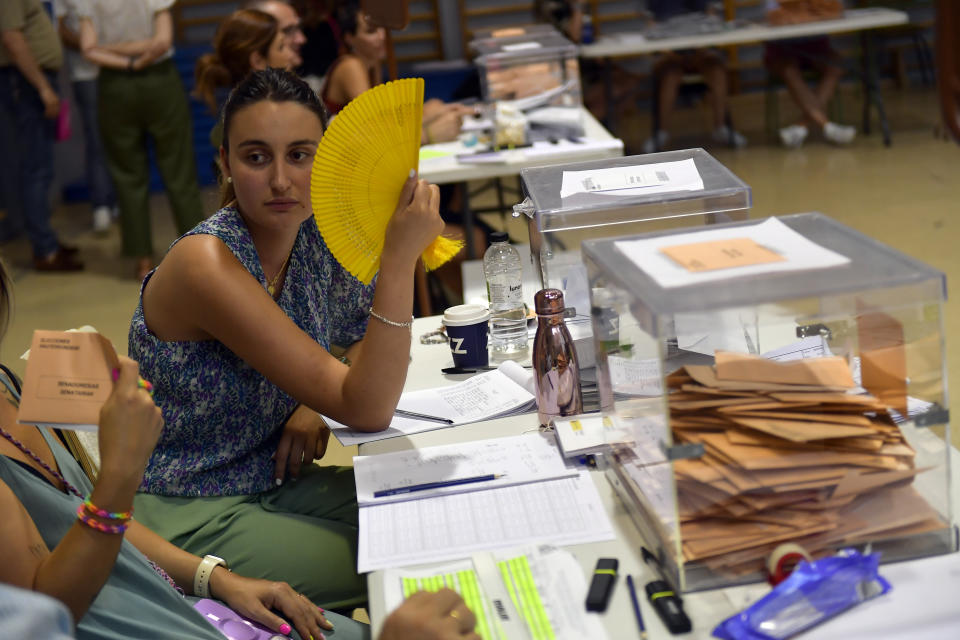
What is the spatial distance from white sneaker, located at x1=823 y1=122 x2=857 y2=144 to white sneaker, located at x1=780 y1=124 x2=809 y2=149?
16cm

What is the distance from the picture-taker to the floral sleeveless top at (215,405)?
1.77 meters

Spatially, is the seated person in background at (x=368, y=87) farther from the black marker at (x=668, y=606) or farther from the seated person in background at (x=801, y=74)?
the seated person in background at (x=801, y=74)

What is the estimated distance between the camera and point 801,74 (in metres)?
7.36

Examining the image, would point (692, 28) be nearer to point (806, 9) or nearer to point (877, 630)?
point (806, 9)

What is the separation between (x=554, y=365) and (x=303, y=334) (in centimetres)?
42

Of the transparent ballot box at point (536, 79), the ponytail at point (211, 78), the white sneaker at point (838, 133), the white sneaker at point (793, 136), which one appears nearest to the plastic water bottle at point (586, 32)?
the white sneaker at point (793, 136)

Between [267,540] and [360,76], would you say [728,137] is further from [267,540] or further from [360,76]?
[267,540]

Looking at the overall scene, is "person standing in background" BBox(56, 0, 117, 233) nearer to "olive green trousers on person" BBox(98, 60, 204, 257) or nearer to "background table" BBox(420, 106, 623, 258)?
"olive green trousers on person" BBox(98, 60, 204, 257)

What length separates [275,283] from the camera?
A: 1.90 m

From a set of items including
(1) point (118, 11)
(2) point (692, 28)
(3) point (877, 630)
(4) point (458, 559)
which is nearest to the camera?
(3) point (877, 630)

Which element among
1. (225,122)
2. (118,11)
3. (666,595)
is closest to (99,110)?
(118,11)

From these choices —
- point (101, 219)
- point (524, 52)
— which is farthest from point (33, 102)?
point (524, 52)

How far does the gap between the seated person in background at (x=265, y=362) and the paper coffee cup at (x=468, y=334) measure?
23 cm

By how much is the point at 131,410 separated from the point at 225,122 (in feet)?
2.83
